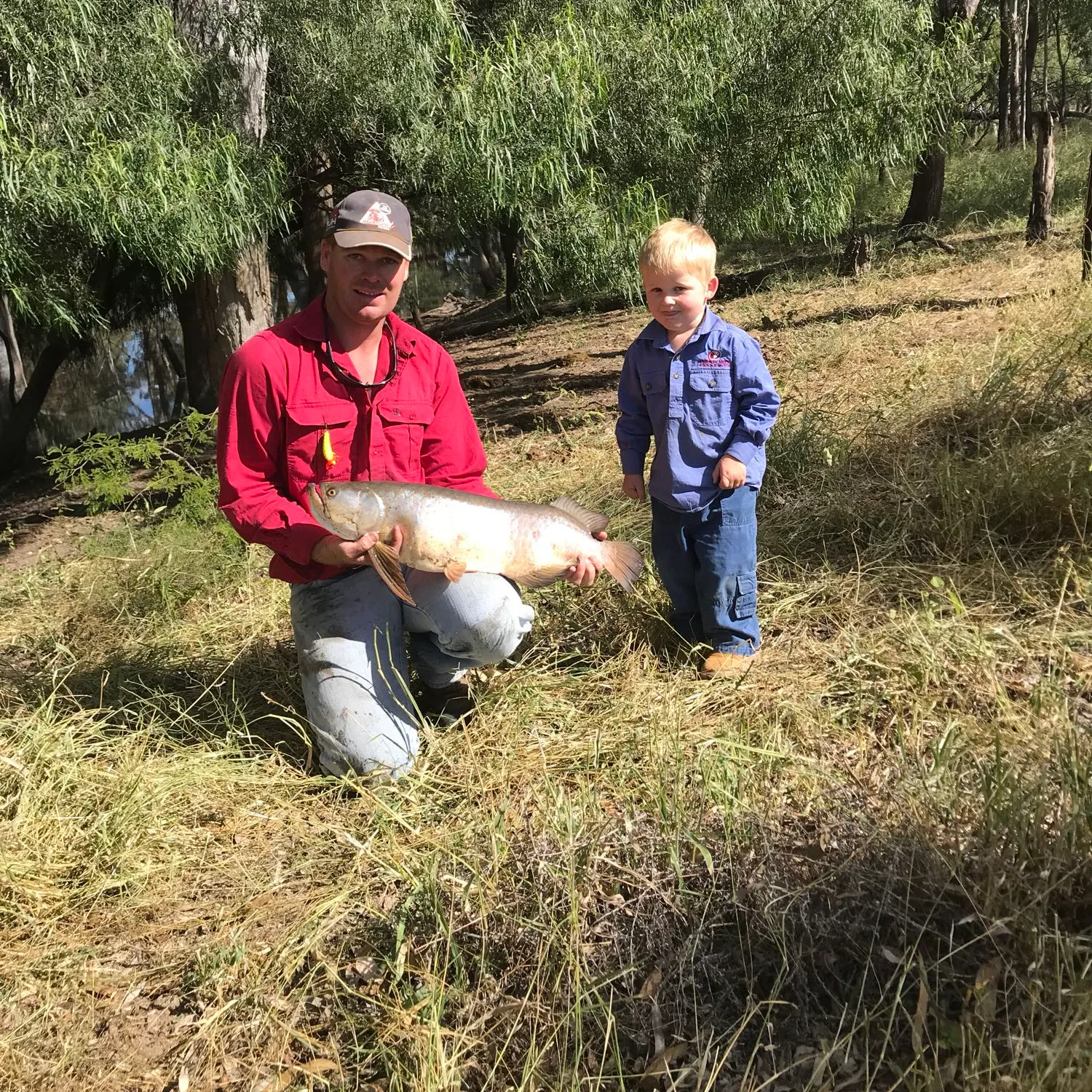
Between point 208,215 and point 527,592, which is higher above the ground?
point 208,215

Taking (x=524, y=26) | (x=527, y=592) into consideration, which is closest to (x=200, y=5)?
(x=524, y=26)

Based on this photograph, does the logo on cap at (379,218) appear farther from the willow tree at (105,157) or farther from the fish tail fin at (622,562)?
the willow tree at (105,157)

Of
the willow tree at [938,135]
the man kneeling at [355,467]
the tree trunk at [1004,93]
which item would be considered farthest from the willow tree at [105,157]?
the tree trunk at [1004,93]

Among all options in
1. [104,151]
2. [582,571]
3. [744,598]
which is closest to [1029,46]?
[104,151]

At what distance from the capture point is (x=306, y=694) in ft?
9.78

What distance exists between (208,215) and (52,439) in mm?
11885

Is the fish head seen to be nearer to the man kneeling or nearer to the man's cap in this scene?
the man kneeling

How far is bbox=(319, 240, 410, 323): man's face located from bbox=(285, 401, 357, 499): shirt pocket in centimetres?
30

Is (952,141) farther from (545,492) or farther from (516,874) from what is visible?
(516,874)

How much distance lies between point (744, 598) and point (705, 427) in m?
0.62

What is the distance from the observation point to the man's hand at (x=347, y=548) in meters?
2.63

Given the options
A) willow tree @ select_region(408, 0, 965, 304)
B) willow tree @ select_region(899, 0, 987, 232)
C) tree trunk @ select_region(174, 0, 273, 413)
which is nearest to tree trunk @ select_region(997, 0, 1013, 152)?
willow tree @ select_region(899, 0, 987, 232)

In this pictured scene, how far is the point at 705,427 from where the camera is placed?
3.07m

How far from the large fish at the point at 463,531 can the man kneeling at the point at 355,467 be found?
0.28ft
